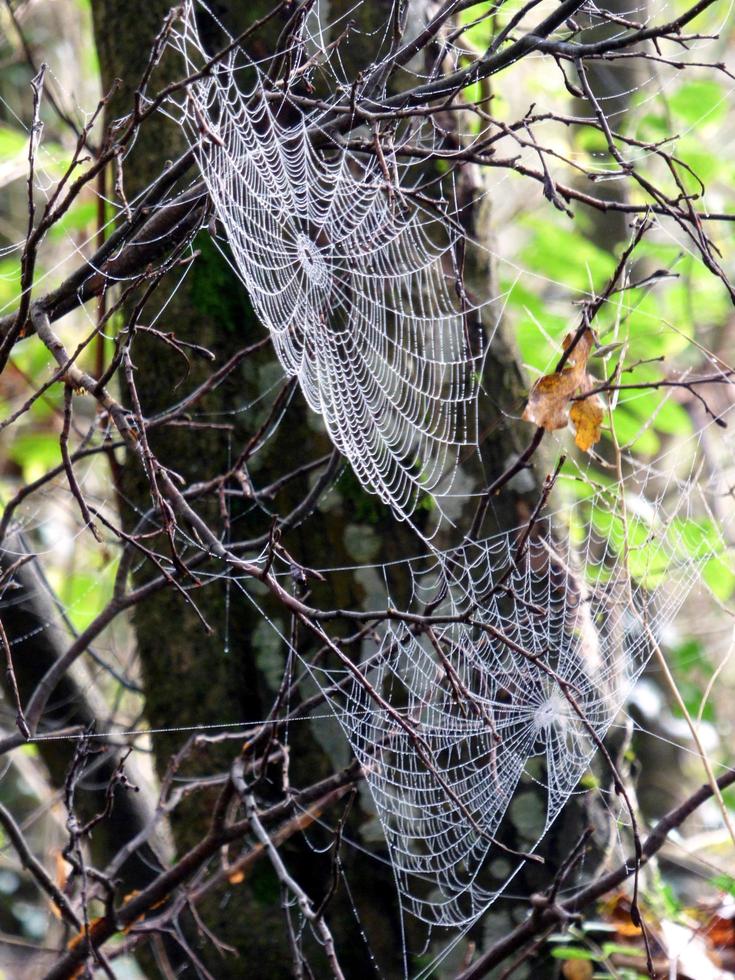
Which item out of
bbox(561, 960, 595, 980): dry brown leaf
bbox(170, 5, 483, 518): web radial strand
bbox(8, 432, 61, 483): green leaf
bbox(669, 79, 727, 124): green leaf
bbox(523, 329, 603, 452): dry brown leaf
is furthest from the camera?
bbox(8, 432, 61, 483): green leaf

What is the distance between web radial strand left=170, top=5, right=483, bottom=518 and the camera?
1.77m

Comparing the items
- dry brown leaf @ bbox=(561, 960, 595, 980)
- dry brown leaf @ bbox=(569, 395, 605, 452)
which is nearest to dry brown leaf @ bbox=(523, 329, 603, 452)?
dry brown leaf @ bbox=(569, 395, 605, 452)

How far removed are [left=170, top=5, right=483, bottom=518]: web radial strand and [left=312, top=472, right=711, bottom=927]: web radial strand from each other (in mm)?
226

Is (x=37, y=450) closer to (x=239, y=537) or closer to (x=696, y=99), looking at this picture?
(x=239, y=537)

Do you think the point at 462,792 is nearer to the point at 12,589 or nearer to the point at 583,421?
the point at 583,421

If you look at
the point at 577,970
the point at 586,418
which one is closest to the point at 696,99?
the point at 586,418

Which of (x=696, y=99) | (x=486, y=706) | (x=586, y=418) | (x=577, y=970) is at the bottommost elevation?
(x=577, y=970)

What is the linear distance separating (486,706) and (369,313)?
2.51 ft

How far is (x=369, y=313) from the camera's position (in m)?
2.00

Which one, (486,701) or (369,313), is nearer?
(486,701)

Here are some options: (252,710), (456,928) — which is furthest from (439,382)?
(456,928)

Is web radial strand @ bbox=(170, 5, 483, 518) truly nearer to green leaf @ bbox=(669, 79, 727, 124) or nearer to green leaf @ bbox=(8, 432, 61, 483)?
green leaf @ bbox=(669, 79, 727, 124)

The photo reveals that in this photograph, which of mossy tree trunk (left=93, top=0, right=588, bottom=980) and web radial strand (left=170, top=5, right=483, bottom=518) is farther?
mossy tree trunk (left=93, top=0, right=588, bottom=980)

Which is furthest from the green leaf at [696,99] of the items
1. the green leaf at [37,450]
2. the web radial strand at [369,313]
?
the green leaf at [37,450]
